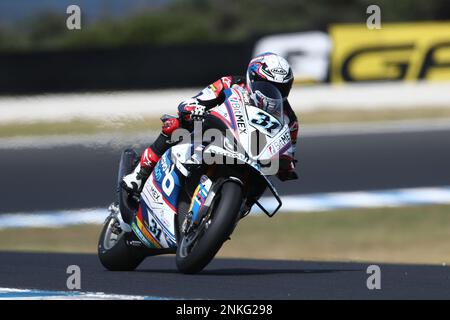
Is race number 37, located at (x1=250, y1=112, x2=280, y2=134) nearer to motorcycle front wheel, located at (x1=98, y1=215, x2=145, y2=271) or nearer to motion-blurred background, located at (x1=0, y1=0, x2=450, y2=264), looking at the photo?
motorcycle front wheel, located at (x1=98, y1=215, x2=145, y2=271)

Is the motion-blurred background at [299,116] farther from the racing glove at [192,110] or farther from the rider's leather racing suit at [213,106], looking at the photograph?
the racing glove at [192,110]

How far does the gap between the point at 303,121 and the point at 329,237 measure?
776cm

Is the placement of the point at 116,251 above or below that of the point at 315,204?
below

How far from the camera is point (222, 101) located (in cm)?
651

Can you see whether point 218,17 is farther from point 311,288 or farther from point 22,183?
point 311,288

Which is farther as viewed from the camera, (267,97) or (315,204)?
(315,204)

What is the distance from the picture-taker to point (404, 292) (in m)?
A: 5.57

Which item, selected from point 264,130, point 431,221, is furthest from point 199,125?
point 431,221

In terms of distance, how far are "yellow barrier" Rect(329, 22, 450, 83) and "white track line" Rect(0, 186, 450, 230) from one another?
22.0ft

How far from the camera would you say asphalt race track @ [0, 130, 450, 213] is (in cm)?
1341

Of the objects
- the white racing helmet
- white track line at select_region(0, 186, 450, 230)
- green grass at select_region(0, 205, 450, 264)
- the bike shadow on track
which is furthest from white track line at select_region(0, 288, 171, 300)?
white track line at select_region(0, 186, 450, 230)

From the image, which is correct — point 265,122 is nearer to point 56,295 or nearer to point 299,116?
point 56,295

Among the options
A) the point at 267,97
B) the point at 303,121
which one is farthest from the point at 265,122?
the point at 303,121
